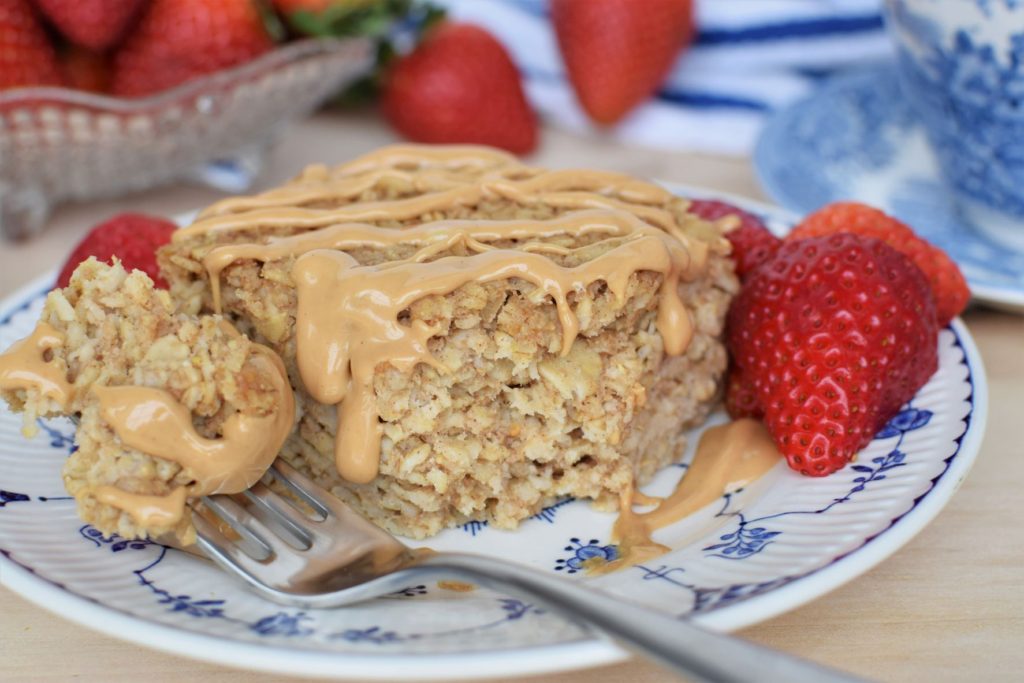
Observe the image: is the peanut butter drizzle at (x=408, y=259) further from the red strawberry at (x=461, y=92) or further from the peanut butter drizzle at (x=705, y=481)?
the red strawberry at (x=461, y=92)

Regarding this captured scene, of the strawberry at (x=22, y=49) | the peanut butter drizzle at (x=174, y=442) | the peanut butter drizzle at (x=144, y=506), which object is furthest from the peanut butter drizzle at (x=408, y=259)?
the strawberry at (x=22, y=49)

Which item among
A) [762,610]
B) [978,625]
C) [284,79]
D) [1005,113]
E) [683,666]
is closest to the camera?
[683,666]

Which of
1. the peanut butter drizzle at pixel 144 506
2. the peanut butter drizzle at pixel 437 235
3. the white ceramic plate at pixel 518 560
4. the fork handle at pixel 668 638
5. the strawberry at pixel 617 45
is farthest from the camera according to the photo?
the strawberry at pixel 617 45

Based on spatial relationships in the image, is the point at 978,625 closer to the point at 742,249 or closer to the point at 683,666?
the point at 683,666

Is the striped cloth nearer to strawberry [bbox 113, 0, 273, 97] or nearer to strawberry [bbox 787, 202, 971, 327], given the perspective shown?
strawberry [bbox 113, 0, 273, 97]

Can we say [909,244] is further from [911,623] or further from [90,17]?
[90,17]

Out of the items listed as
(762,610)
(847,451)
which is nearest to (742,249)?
(847,451)
